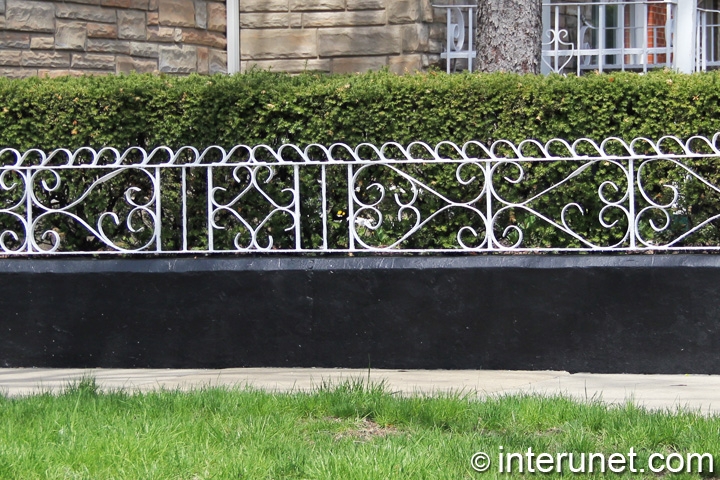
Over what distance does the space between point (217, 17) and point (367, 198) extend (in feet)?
17.9

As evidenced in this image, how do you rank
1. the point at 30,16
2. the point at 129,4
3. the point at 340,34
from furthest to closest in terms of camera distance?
the point at 340,34 → the point at 129,4 → the point at 30,16

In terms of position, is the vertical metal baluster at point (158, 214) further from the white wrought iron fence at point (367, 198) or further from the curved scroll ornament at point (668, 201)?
the curved scroll ornament at point (668, 201)

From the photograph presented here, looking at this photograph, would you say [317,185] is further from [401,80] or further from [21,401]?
[21,401]

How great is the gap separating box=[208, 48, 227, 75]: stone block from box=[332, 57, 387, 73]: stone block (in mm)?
1180

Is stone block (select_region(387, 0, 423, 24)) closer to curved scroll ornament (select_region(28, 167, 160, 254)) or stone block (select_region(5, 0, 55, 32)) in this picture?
stone block (select_region(5, 0, 55, 32))

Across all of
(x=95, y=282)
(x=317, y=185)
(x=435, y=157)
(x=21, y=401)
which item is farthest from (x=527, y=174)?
(x=21, y=401)

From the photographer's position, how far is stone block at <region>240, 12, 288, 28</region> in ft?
37.1

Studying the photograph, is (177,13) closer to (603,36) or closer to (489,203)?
(603,36)

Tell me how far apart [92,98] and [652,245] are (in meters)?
3.40

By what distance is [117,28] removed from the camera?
34.0ft

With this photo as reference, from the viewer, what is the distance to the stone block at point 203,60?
1108cm

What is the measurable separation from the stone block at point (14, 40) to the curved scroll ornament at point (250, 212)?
13.6ft

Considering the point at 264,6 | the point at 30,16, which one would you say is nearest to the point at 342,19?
the point at 264,6

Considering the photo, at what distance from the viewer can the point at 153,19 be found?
418 inches
